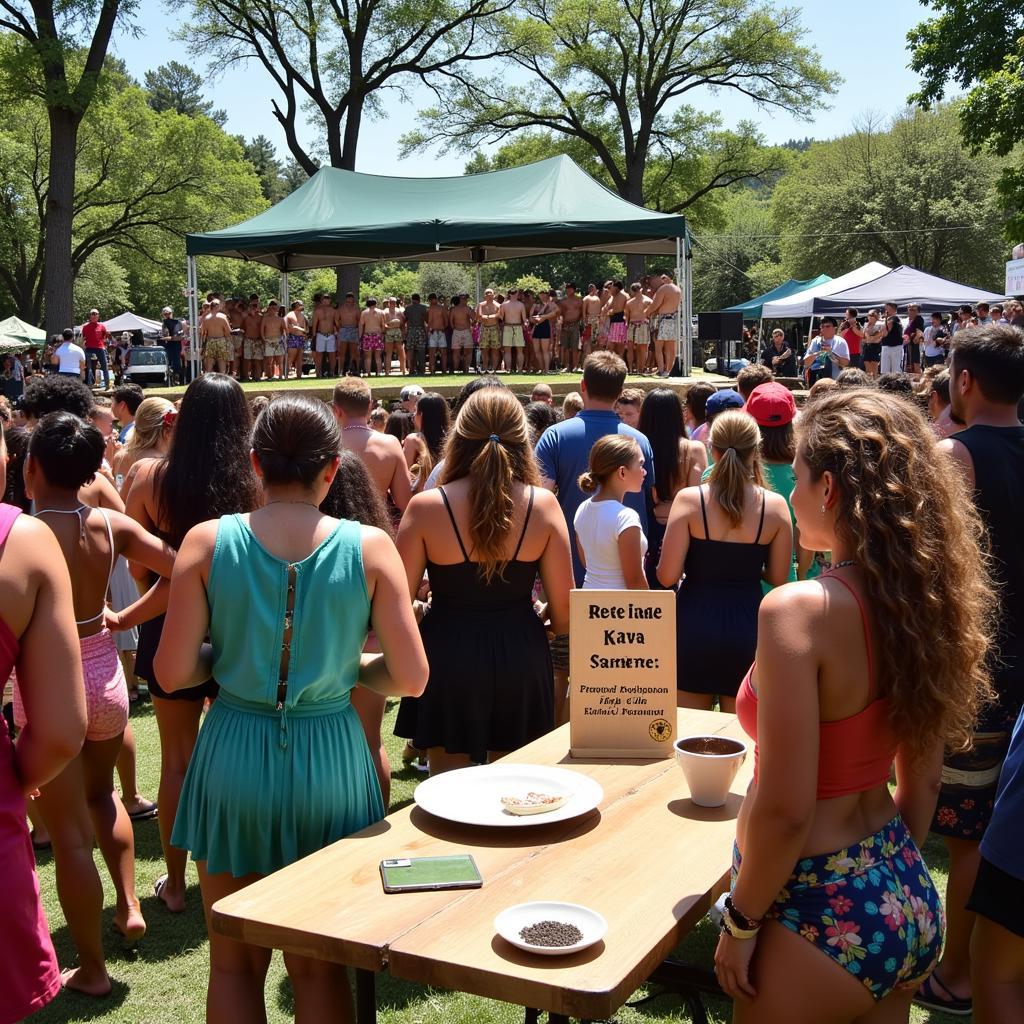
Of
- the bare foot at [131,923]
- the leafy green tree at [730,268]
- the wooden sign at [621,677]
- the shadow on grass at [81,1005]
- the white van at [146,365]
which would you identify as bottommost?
the shadow on grass at [81,1005]

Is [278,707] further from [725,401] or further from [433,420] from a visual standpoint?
[433,420]

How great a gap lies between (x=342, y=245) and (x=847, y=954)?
16.1 metres

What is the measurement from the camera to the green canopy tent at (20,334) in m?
32.2

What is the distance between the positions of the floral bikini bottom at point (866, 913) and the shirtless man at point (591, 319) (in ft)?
56.6

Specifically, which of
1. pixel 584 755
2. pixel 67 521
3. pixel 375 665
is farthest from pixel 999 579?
pixel 67 521

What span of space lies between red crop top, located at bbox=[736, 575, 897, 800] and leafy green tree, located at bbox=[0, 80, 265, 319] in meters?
37.0

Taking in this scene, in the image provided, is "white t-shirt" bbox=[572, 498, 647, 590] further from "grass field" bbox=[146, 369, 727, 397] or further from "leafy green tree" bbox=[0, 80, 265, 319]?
"leafy green tree" bbox=[0, 80, 265, 319]

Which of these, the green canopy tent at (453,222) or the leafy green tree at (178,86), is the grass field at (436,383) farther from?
the leafy green tree at (178,86)

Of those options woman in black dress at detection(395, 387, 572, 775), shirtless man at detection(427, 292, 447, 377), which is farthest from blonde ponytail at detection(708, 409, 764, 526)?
shirtless man at detection(427, 292, 447, 377)

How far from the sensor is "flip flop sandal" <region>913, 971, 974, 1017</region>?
305cm

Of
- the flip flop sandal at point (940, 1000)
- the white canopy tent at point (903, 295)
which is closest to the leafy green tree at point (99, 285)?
the white canopy tent at point (903, 295)

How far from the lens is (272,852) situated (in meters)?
2.21

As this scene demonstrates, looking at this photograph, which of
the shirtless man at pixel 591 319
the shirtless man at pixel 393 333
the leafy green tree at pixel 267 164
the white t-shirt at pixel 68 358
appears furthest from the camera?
the leafy green tree at pixel 267 164

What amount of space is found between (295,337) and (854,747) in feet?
62.6
